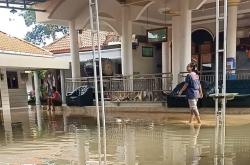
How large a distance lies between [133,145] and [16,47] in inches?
590

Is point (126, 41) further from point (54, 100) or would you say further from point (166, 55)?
point (166, 55)

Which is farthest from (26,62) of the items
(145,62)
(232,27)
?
(232,27)

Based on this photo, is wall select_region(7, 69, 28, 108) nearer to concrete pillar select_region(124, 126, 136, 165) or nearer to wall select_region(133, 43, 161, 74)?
wall select_region(133, 43, 161, 74)

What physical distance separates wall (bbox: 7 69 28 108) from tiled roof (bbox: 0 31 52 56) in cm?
235

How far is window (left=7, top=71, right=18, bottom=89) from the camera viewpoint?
22.8 meters

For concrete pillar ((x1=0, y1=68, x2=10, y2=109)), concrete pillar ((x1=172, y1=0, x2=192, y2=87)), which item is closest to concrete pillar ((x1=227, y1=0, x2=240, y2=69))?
concrete pillar ((x1=172, y1=0, x2=192, y2=87))

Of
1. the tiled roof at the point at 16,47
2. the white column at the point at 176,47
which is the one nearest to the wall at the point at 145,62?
the tiled roof at the point at 16,47

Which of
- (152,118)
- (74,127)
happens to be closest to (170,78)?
(152,118)

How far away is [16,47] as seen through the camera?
68.8 feet

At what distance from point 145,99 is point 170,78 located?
1539 mm

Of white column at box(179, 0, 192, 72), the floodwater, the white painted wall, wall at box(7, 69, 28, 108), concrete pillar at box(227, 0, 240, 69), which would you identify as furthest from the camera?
wall at box(7, 69, 28, 108)

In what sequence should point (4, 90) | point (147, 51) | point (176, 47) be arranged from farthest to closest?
point (147, 51)
point (4, 90)
point (176, 47)

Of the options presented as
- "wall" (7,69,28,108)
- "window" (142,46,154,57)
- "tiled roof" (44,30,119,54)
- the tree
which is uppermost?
the tree

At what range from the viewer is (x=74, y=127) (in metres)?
11.8
